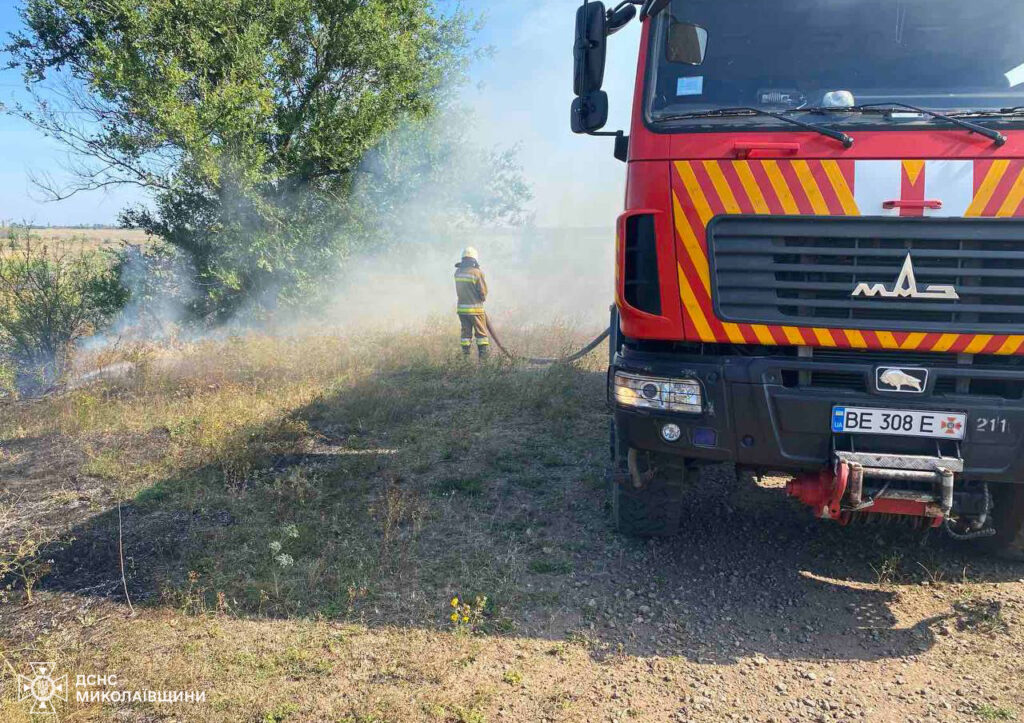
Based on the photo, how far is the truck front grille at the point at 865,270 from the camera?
109 inches

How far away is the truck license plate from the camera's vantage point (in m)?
2.79

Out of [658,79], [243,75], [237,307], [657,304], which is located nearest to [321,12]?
[243,75]

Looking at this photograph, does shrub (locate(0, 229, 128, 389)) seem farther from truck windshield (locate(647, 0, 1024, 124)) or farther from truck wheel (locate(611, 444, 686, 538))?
truck windshield (locate(647, 0, 1024, 124))

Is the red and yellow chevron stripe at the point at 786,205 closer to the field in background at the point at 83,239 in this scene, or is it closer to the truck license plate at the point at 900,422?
the truck license plate at the point at 900,422

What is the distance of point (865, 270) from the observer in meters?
2.87

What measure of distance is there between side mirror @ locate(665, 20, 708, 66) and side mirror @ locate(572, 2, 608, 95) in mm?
395

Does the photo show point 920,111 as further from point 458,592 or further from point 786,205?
point 458,592

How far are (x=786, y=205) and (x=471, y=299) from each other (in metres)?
6.20

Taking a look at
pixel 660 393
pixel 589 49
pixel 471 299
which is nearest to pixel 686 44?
pixel 589 49

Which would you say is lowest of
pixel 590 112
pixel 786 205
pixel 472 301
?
pixel 472 301

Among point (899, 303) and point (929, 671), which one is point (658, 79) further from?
point (929, 671)

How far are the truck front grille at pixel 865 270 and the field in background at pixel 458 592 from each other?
1.51m

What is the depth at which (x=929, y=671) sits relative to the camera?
2863 mm

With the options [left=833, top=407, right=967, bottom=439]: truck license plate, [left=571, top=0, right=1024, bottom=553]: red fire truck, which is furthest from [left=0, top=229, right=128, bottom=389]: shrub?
[left=833, top=407, right=967, bottom=439]: truck license plate
